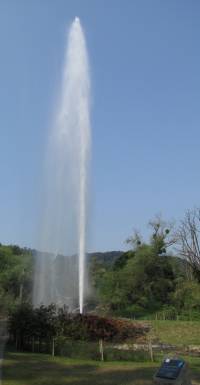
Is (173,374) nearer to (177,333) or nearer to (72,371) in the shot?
(72,371)

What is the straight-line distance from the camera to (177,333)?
2772 centimetres

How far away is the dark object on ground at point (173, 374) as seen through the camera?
408 inches

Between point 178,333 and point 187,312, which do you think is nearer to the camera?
point 178,333

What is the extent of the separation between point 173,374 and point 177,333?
17.9m

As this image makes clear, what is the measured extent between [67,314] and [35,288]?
799 cm

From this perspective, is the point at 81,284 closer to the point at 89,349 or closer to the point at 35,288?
the point at 35,288

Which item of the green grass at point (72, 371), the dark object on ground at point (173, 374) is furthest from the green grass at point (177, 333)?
the dark object on ground at point (173, 374)

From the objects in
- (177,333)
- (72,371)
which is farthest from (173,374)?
(177,333)

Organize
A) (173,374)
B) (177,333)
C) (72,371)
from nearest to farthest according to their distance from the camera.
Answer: (173,374) < (72,371) < (177,333)

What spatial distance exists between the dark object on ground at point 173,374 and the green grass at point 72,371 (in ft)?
8.40

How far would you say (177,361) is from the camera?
36.1 feet

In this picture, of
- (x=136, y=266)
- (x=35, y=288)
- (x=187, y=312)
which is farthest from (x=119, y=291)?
(x=35, y=288)

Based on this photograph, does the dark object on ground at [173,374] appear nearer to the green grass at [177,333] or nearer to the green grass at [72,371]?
the green grass at [72,371]

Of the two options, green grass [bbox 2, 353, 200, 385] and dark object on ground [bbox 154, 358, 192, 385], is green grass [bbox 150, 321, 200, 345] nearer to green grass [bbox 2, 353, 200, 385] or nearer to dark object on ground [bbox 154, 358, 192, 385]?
green grass [bbox 2, 353, 200, 385]
